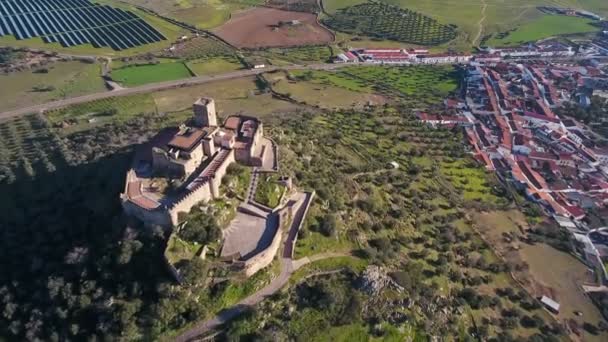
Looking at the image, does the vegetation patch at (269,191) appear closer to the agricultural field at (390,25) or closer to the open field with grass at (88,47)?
the open field with grass at (88,47)

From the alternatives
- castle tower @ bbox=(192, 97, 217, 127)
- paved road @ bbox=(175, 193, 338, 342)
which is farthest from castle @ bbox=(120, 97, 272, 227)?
paved road @ bbox=(175, 193, 338, 342)

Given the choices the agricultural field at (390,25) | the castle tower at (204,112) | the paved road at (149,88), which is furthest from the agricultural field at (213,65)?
the castle tower at (204,112)

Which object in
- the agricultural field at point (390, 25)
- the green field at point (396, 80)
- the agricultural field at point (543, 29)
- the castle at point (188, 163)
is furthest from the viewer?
the agricultural field at point (543, 29)

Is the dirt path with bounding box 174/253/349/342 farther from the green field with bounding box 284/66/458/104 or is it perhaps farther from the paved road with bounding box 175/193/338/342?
the green field with bounding box 284/66/458/104

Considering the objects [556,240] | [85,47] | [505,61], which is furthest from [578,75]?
[85,47]

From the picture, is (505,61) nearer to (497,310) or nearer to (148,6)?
(497,310)
